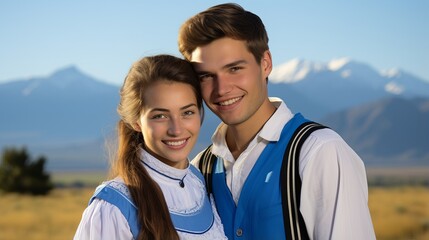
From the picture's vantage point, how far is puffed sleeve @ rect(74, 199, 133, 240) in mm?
3285

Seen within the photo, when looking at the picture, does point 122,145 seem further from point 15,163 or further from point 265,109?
point 15,163

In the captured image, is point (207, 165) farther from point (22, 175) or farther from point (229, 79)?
point (22, 175)

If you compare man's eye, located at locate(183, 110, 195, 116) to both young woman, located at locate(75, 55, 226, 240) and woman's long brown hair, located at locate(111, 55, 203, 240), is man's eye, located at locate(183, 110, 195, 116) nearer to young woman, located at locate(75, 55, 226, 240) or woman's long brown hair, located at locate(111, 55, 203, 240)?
young woman, located at locate(75, 55, 226, 240)

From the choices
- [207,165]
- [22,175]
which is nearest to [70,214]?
[22,175]

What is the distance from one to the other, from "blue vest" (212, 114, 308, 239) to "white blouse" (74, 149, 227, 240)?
0.09m

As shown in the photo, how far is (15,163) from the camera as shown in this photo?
30406 millimetres

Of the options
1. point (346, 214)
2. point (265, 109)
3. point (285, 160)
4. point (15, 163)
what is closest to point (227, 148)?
point (265, 109)

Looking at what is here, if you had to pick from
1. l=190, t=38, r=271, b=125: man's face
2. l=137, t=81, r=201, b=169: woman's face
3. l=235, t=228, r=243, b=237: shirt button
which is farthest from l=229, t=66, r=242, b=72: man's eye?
l=235, t=228, r=243, b=237: shirt button

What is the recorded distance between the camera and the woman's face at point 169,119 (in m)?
3.59

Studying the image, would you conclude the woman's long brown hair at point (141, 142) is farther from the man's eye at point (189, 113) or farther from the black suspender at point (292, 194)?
the black suspender at point (292, 194)

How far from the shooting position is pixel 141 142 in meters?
3.81

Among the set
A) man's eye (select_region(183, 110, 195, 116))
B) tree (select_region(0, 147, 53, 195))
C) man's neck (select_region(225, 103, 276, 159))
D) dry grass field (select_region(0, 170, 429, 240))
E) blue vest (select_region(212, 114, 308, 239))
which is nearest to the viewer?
blue vest (select_region(212, 114, 308, 239))

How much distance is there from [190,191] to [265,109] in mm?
645

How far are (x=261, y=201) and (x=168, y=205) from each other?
18.1 inches
